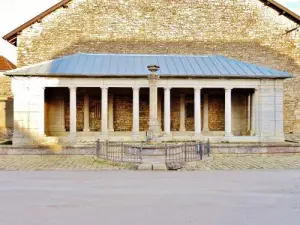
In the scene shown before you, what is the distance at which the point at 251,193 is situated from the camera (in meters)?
9.05

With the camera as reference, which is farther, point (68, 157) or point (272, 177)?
point (68, 157)

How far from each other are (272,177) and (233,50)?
67.4 ft

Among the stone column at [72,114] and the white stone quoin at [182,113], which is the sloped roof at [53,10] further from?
the white stone quoin at [182,113]

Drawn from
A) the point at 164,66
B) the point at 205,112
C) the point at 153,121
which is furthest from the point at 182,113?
the point at 153,121

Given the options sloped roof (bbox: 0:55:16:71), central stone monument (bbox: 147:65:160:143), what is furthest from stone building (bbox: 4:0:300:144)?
sloped roof (bbox: 0:55:16:71)

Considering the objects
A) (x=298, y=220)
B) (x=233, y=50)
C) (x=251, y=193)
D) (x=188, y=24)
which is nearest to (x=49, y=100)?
(x=188, y=24)

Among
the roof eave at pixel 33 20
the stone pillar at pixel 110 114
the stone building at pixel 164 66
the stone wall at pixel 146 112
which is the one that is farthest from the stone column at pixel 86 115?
the roof eave at pixel 33 20

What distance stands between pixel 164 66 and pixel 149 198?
17.8 metres

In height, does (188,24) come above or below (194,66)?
above

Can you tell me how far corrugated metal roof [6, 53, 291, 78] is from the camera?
2359 cm

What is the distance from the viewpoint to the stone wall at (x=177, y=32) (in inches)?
1164

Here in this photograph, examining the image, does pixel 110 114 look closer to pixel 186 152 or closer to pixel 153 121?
pixel 153 121

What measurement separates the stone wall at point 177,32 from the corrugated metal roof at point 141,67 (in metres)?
2.27

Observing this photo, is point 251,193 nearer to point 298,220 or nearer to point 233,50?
point 298,220
